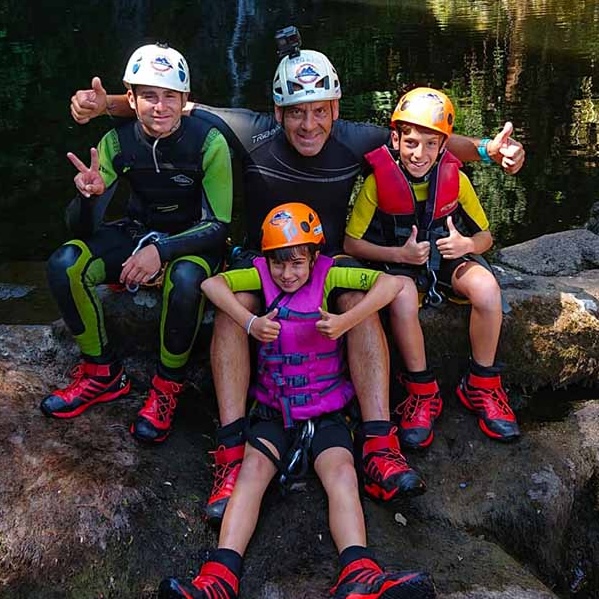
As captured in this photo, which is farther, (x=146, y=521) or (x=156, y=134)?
(x=156, y=134)

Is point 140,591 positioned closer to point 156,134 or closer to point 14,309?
point 156,134

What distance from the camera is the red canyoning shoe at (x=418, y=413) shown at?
176 inches

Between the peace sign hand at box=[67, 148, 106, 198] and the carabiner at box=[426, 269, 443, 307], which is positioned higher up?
the peace sign hand at box=[67, 148, 106, 198]

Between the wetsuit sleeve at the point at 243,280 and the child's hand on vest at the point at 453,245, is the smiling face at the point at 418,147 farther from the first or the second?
the wetsuit sleeve at the point at 243,280

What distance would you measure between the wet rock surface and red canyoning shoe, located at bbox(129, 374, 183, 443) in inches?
3.1

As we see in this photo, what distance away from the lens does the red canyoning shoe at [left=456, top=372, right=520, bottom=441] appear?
178 inches

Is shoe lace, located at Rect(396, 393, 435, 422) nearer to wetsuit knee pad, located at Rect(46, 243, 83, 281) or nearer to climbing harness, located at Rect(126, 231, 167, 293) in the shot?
climbing harness, located at Rect(126, 231, 167, 293)

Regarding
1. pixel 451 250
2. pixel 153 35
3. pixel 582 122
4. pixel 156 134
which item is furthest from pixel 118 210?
pixel 153 35

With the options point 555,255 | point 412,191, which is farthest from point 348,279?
point 555,255

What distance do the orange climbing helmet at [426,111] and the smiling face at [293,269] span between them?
39.3 inches

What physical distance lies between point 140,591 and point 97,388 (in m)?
1.30

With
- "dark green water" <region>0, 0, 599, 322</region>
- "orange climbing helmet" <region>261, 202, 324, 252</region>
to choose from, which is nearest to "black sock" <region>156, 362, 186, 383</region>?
"orange climbing helmet" <region>261, 202, 324, 252</region>

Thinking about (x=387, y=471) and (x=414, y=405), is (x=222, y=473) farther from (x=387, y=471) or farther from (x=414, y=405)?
(x=414, y=405)

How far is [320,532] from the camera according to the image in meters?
3.90
